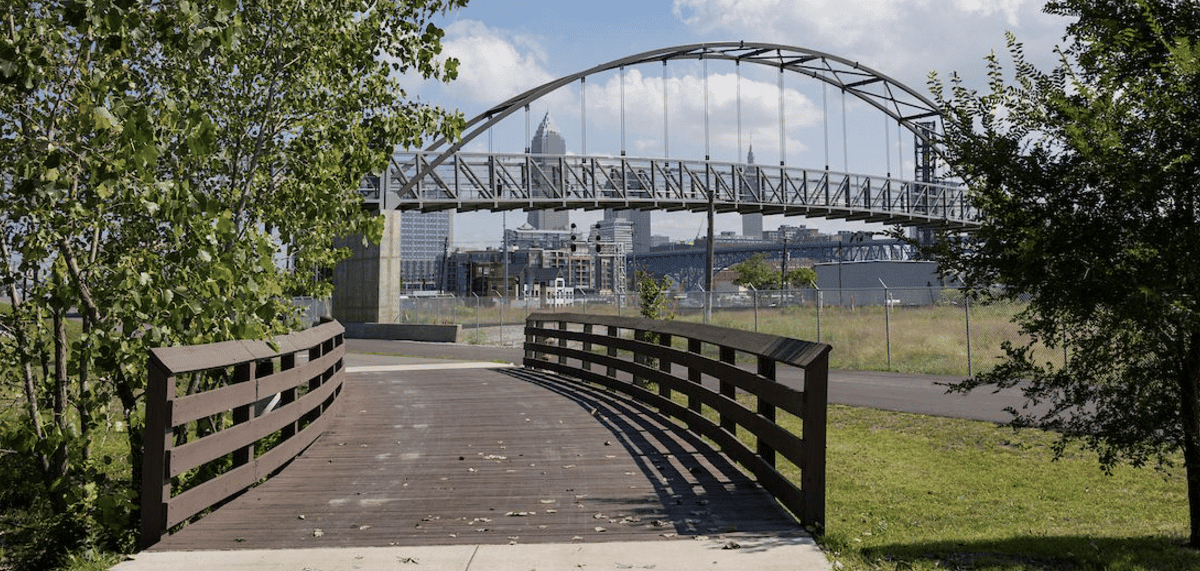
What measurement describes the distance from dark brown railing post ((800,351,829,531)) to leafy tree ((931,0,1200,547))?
67.6 inches

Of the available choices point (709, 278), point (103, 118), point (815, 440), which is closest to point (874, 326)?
point (709, 278)

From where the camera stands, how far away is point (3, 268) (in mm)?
7609

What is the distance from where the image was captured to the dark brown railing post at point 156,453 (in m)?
6.70

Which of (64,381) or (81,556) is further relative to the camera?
(64,381)

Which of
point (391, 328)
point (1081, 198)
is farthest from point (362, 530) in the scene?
point (391, 328)

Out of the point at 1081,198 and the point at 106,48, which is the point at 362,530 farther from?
the point at 1081,198

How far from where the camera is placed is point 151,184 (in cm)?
670

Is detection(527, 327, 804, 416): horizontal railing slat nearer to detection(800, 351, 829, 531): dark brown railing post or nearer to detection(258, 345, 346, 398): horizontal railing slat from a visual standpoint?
detection(800, 351, 829, 531): dark brown railing post

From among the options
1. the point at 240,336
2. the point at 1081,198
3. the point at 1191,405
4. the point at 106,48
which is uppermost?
the point at 106,48

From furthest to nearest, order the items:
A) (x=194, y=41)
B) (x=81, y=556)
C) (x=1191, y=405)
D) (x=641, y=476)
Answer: (x=641, y=476) → (x=1191, y=405) → (x=81, y=556) → (x=194, y=41)

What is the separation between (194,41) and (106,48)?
1.78 ft

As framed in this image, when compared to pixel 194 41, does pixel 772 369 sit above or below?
below

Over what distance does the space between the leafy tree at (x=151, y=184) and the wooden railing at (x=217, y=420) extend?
14.2 inches

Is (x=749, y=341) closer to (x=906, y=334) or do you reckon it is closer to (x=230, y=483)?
(x=230, y=483)
